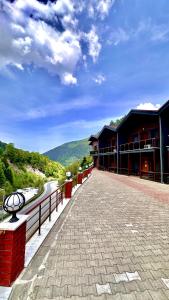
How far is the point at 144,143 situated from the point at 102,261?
19.1m

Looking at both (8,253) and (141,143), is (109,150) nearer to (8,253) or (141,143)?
(141,143)

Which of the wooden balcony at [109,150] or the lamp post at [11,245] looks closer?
the lamp post at [11,245]

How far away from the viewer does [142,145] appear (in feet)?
71.5

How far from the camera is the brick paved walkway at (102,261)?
3.00 meters

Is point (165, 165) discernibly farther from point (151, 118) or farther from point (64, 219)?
point (64, 219)

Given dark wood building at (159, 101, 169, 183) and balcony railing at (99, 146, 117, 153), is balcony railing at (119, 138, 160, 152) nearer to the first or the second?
dark wood building at (159, 101, 169, 183)

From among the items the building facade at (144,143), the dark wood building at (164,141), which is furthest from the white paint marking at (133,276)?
the dark wood building at (164,141)

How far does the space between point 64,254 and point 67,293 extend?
1.28 meters

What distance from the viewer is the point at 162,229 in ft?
18.6

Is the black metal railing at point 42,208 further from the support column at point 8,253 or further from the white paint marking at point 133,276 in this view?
the white paint marking at point 133,276

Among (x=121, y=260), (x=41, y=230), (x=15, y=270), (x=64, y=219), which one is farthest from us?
(x=64, y=219)

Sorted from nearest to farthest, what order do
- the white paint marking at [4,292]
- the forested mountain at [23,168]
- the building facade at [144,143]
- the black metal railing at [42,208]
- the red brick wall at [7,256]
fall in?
the white paint marking at [4,292], the red brick wall at [7,256], the black metal railing at [42,208], the building facade at [144,143], the forested mountain at [23,168]

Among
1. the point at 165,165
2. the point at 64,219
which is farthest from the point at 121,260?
the point at 165,165

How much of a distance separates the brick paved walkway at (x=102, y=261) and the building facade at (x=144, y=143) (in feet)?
37.3
